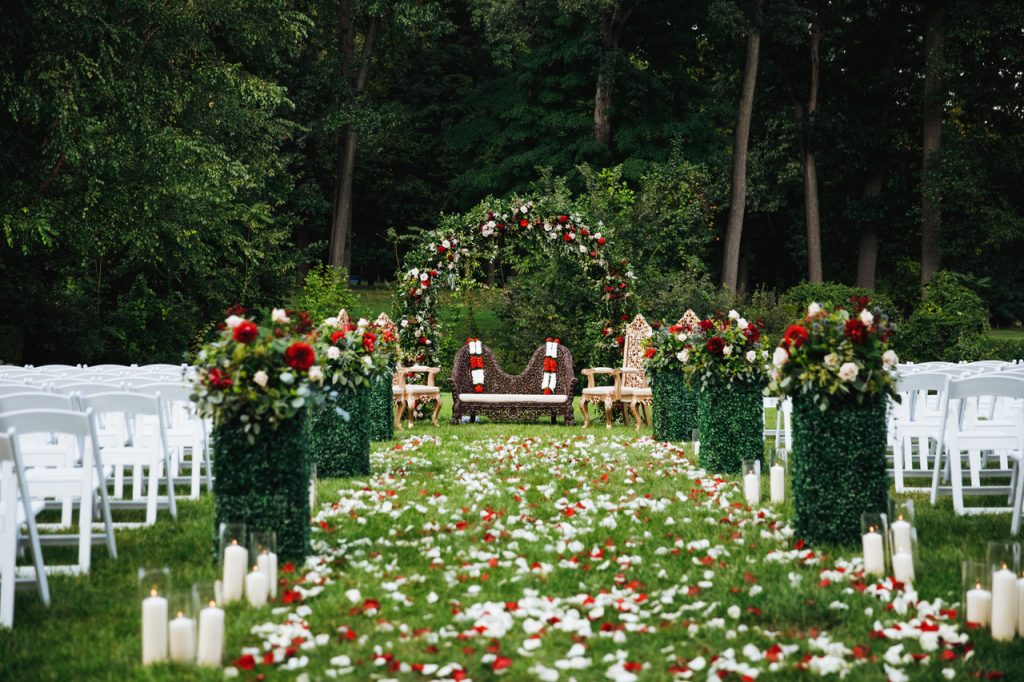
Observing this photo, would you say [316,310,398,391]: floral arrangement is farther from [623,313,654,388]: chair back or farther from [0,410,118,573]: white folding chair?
[623,313,654,388]: chair back

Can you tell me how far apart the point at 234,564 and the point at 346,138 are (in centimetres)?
2592

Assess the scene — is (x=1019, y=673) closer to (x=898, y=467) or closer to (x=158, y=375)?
(x=898, y=467)

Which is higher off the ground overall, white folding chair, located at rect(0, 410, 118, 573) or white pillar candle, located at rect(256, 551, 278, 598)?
white folding chair, located at rect(0, 410, 118, 573)

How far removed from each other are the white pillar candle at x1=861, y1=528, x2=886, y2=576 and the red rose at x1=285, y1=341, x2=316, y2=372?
3298 mm

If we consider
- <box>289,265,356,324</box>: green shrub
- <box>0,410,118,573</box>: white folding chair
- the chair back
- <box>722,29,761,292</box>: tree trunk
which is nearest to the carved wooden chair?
the chair back

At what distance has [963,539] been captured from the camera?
656 centimetres

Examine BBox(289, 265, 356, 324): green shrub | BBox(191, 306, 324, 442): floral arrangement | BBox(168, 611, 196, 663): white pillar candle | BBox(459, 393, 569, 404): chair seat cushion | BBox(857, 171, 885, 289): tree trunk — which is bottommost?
BBox(168, 611, 196, 663): white pillar candle

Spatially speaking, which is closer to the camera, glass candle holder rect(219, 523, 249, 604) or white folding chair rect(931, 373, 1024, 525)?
glass candle holder rect(219, 523, 249, 604)

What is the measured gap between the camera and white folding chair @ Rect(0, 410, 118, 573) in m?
5.14

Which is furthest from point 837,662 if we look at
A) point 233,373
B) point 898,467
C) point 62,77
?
point 62,77

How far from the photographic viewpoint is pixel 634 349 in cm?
1603

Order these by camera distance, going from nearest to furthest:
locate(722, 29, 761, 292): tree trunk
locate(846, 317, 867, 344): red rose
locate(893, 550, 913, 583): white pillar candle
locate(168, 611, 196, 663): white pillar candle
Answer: locate(168, 611, 196, 663): white pillar candle → locate(893, 550, 913, 583): white pillar candle → locate(846, 317, 867, 344): red rose → locate(722, 29, 761, 292): tree trunk

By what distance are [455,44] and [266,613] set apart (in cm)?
3273

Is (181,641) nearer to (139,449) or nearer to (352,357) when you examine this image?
(139,449)
